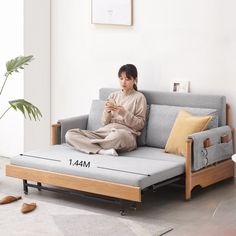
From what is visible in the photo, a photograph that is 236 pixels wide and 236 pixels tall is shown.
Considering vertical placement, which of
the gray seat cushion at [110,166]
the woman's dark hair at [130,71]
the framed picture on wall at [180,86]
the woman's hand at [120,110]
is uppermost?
the woman's dark hair at [130,71]

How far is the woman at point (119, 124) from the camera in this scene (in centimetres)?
544

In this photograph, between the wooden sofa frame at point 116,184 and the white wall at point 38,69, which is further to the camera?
the white wall at point 38,69

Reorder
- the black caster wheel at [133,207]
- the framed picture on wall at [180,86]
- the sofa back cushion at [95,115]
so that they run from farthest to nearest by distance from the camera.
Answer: the sofa back cushion at [95,115], the framed picture on wall at [180,86], the black caster wheel at [133,207]

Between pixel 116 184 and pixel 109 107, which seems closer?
pixel 116 184

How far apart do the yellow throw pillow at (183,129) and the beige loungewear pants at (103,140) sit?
0.34 meters

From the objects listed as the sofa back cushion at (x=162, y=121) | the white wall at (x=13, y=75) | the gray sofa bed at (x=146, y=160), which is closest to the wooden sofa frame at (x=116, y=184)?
the gray sofa bed at (x=146, y=160)

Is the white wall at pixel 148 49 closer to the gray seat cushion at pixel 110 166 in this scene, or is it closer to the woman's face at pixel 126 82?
the woman's face at pixel 126 82

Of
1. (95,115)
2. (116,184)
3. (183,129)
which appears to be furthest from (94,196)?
(95,115)

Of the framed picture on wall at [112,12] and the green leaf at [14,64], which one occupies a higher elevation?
the framed picture on wall at [112,12]

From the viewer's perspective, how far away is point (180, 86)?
5945 mm

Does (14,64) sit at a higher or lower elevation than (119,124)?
higher

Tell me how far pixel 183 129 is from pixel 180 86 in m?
0.69

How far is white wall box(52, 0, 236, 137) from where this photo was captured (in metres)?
5.72

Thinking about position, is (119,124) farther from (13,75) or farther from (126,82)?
(13,75)
